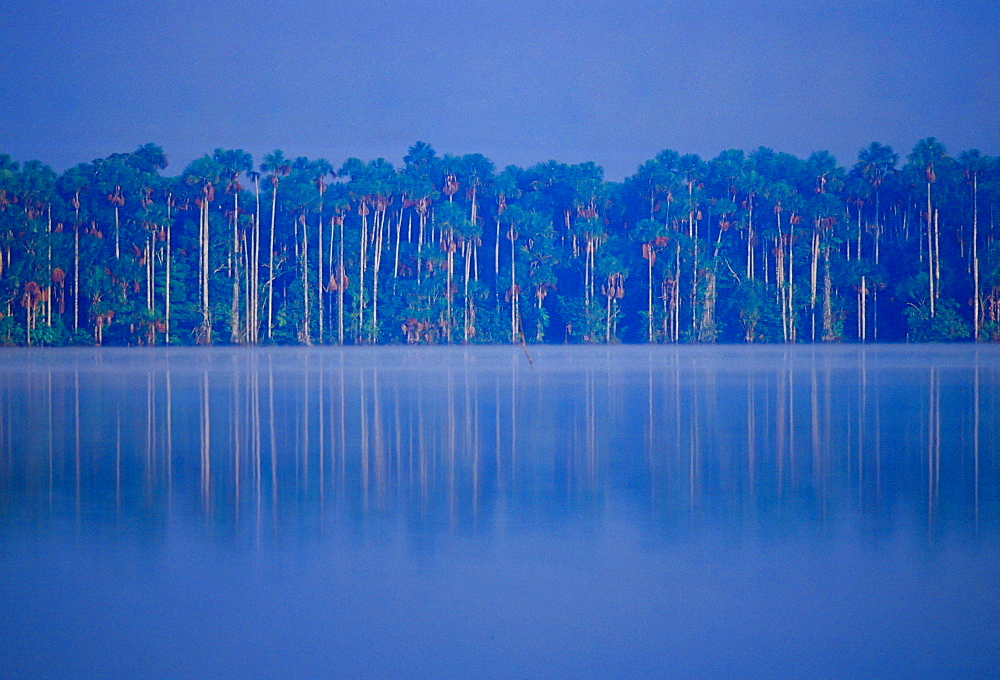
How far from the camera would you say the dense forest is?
5066cm

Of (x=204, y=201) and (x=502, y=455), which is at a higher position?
(x=204, y=201)

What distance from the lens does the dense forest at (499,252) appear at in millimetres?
50656

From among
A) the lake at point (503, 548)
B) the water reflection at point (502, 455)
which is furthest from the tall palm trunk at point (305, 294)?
the lake at point (503, 548)

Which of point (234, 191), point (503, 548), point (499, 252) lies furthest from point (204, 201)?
point (503, 548)

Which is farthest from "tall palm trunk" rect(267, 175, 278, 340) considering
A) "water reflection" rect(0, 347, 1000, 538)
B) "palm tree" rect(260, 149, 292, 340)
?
"water reflection" rect(0, 347, 1000, 538)

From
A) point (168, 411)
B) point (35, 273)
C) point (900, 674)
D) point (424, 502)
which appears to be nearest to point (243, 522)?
point (424, 502)

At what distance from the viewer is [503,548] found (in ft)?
17.2

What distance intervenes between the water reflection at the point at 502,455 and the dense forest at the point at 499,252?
115 ft

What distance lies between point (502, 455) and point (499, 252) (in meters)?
48.7

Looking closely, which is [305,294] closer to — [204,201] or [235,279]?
[235,279]

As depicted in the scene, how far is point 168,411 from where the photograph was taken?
43.2 feet

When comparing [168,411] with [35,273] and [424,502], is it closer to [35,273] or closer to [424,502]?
[424,502]

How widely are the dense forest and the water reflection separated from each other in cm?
3517

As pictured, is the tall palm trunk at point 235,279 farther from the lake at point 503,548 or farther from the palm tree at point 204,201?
the lake at point 503,548
